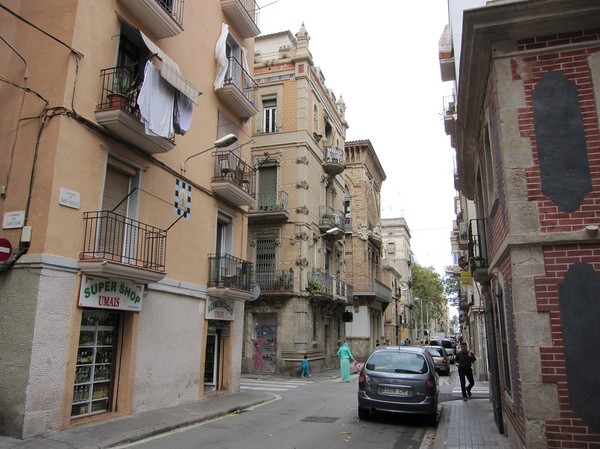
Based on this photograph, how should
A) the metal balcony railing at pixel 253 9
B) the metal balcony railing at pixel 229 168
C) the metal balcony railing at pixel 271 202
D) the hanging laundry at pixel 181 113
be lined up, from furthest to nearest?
the metal balcony railing at pixel 271 202
the metal balcony railing at pixel 253 9
the metal balcony railing at pixel 229 168
the hanging laundry at pixel 181 113

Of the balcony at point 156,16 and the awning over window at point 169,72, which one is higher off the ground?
the balcony at point 156,16

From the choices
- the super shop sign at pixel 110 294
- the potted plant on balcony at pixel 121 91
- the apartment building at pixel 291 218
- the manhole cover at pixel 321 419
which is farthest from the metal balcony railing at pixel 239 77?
the manhole cover at pixel 321 419

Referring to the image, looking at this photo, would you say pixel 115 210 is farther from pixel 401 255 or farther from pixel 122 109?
pixel 401 255

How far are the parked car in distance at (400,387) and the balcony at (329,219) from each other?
1616cm

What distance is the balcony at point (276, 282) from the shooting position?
24016 millimetres

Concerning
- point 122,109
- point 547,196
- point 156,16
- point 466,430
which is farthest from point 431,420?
point 156,16

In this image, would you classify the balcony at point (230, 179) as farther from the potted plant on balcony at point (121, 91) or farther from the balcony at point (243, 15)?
the balcony at point (243, 15)

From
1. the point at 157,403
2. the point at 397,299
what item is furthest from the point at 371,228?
the point at 157,403

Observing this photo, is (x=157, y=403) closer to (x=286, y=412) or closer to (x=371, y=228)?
(x=286, y=412)

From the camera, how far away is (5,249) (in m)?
8.84

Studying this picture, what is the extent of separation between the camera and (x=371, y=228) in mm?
39875

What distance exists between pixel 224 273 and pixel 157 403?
176 inches

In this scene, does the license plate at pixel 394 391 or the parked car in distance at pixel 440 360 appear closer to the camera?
the license plate at pixel 394 391

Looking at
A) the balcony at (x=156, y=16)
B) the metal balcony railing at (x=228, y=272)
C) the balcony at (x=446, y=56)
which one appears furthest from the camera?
the balcony at (x=446, y=56)
